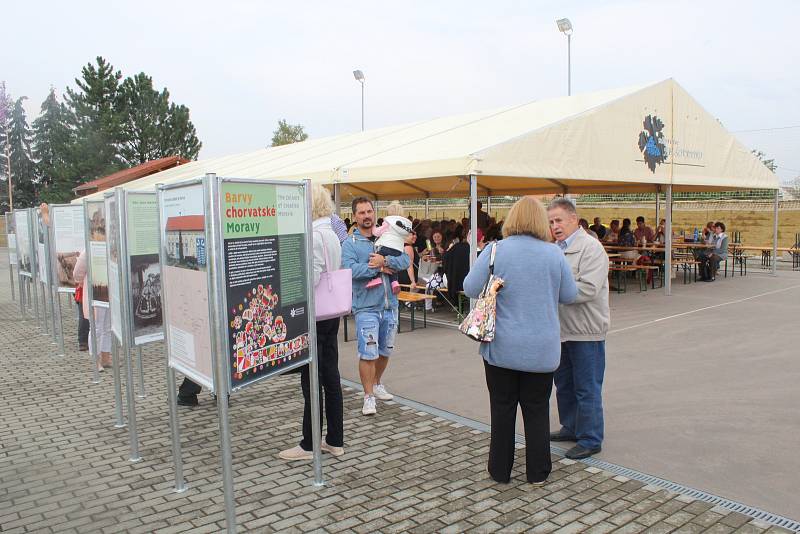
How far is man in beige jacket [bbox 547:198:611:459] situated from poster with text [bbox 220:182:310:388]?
167cm

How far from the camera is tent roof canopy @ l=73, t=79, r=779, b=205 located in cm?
862

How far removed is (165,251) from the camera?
3.53 metres

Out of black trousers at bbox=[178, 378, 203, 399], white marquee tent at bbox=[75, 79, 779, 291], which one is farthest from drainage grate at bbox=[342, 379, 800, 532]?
white marquee tent at bbox=[75, 79, 779, 291]

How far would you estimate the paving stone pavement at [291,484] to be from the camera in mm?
3309

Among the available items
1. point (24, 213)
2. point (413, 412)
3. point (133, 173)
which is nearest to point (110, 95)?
point (133, 173)

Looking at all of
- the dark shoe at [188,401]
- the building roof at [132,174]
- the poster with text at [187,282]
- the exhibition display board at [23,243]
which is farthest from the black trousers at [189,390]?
the building roof at [132,174]

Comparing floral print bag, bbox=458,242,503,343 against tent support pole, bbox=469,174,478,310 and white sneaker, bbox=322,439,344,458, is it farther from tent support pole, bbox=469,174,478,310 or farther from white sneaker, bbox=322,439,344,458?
tent support pole, bbox=469,174,478,310

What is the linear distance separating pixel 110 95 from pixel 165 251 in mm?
36403

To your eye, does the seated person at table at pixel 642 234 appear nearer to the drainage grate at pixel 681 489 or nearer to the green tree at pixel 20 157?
the drainage grate at pixel 681 489

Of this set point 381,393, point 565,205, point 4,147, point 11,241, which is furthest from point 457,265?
point 4,147

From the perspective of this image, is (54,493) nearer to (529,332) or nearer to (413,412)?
(413,412)

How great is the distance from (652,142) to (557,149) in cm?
327

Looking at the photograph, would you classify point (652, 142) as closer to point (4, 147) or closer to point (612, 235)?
point (612, 235)

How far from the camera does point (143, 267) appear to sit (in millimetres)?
4605
